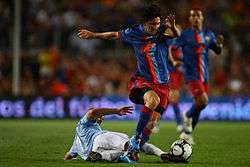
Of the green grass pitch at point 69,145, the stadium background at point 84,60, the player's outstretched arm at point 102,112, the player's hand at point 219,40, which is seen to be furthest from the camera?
the stadium background at point 84,60

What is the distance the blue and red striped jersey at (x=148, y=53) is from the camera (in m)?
11.0

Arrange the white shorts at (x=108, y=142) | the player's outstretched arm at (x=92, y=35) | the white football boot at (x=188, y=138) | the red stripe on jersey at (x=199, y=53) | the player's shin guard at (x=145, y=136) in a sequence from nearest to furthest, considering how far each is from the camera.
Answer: the white shorts at (x=108, y=142) → the player's shin guard at (x=145, y=136) → the player's outstretched arm at (x=92, y=35) → the white football boot at (x=188, y=138) → the red stripe on jersey at (x=199, y=53)

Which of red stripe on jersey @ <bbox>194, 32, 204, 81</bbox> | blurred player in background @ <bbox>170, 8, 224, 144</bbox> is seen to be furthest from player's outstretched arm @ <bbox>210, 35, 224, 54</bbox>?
red stripe on jersey @ <bbox>194, 32, 204, 81</bbox>

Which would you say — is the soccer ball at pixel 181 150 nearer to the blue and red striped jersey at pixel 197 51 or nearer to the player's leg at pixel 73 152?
the player's leg at pixel 73 152

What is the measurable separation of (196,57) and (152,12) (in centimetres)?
500

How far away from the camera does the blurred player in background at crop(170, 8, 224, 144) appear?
49.2ft

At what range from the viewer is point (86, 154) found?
404 inches

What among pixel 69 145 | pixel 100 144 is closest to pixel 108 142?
pixel 100 144

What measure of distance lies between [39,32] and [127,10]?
3.32m

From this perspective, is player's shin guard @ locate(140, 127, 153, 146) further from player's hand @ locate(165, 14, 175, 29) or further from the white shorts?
player's hand @ locate(165, 14, 175, 29)

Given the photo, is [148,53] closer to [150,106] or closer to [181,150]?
[150,106]

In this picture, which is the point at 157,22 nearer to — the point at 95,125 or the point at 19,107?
the point at 95,125

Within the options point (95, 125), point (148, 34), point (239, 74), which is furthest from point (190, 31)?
point (239, 74)

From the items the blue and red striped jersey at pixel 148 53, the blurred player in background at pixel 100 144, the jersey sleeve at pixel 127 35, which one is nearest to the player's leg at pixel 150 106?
the blurred player in background at pixel 100 144
